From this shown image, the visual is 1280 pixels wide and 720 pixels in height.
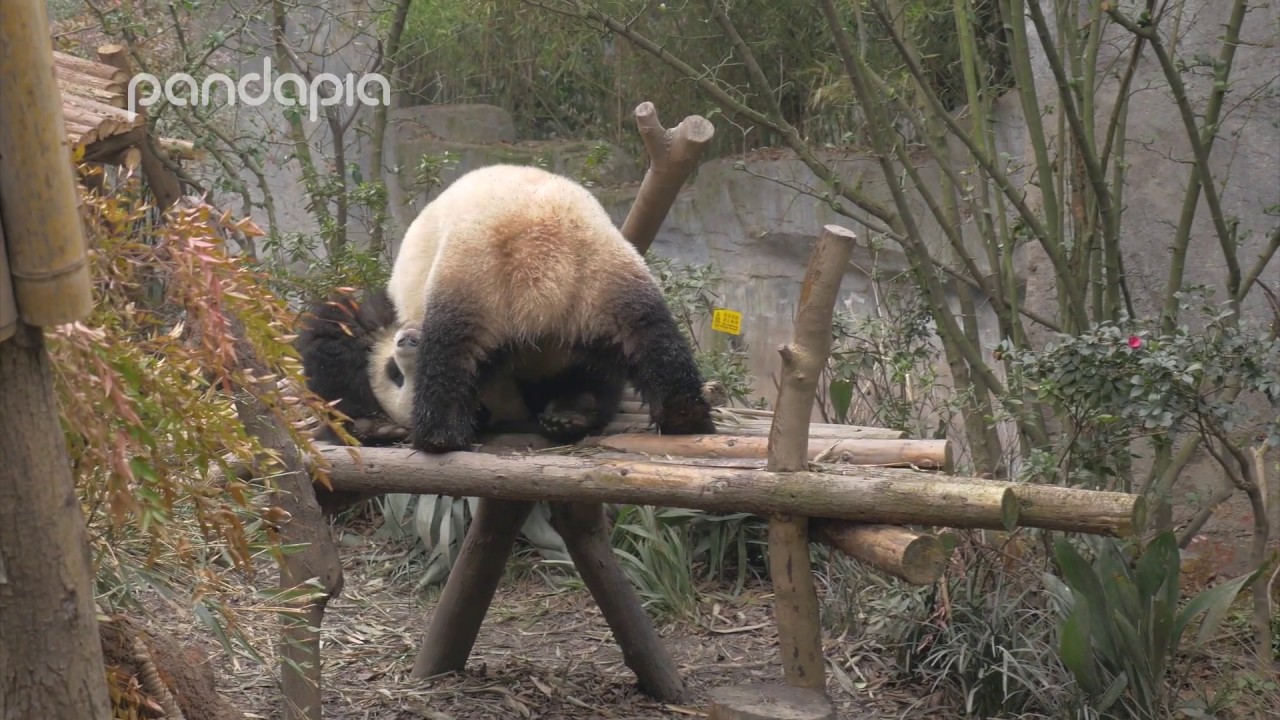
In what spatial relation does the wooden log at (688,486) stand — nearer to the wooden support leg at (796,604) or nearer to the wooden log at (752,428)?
the wooden support leg at (796,604)

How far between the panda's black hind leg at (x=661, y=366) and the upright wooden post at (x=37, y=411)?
2021mm

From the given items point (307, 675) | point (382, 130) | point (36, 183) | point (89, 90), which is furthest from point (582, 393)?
point (382, 130)

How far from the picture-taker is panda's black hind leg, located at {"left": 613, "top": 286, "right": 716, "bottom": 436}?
3.63m

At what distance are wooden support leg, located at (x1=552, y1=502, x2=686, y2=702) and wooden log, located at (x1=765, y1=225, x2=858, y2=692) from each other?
1.10 metres

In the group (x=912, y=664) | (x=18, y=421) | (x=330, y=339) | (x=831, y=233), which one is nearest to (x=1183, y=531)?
(x=912, y=664)

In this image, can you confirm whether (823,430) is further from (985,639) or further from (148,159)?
(148,159)

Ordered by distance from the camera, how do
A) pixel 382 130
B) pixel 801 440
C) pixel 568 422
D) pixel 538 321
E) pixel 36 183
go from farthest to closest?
pixel 382 130 → pixel 568 422 → pixel 538 321 → pixel 801 440 → pixel 36 183

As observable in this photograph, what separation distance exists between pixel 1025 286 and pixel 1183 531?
1754 mm

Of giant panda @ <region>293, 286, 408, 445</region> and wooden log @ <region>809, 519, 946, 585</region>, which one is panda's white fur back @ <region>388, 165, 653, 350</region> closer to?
giant panda @ <region>293, 286, 408, 445</region>

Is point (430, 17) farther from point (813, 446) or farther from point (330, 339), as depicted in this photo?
point (813, 446)

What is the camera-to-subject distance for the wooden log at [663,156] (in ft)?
12.8

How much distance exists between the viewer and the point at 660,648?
446cm

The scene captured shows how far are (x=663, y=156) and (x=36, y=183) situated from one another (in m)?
2.58

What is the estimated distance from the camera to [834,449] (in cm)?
358
